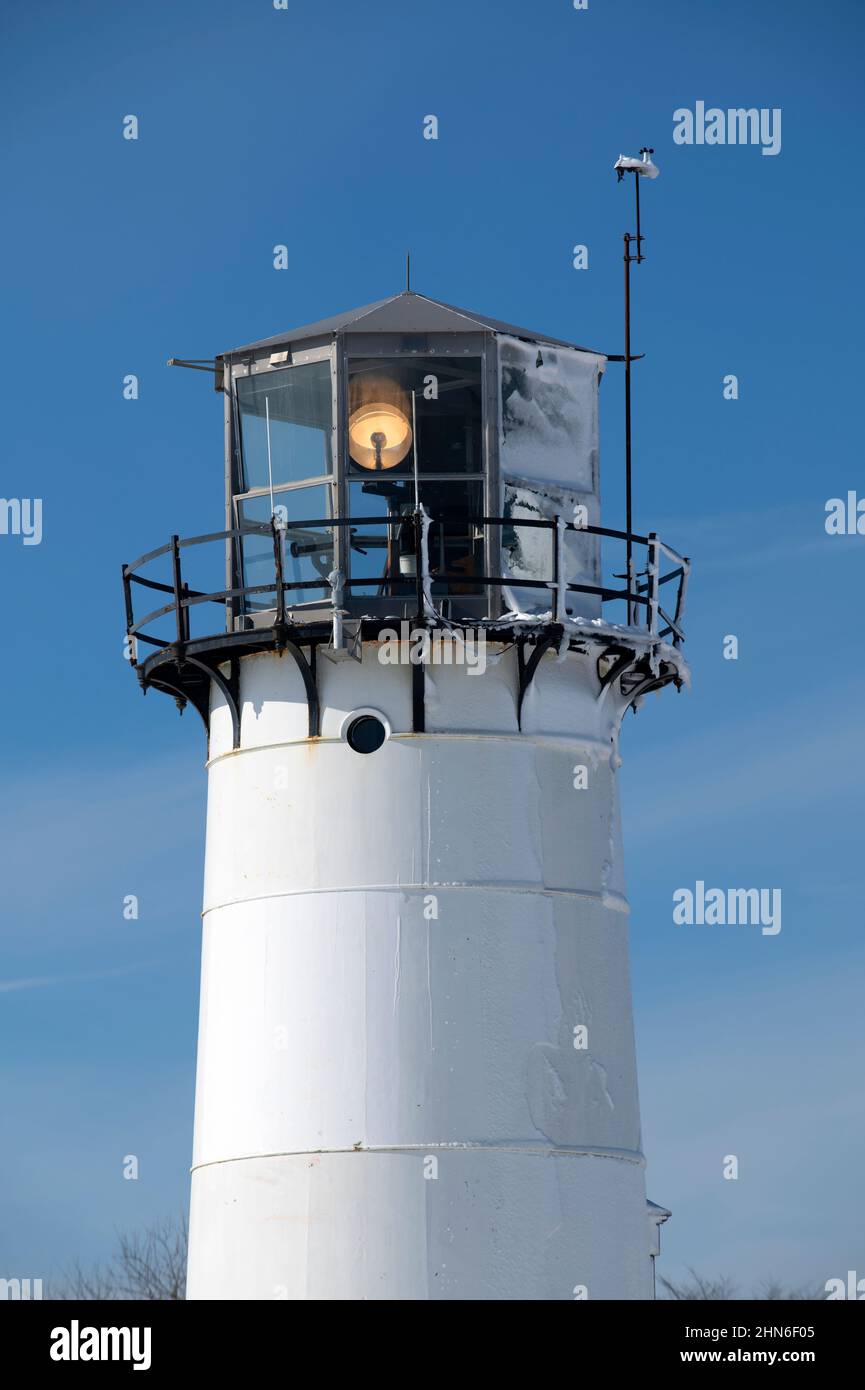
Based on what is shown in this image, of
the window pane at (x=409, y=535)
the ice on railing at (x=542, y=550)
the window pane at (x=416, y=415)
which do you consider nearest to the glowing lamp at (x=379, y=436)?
the window pane at (x=416, y=415)

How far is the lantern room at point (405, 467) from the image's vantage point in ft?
89.6

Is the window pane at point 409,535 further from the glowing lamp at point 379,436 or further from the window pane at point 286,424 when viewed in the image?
the window pane at point 286,424

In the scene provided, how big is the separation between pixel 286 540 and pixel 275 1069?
510cm

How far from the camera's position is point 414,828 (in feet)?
88.2

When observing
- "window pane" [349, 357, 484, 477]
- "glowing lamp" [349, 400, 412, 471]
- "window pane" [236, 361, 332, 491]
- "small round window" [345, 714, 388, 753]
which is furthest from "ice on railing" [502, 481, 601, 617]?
"window pane" [236, 361, 332, 491]

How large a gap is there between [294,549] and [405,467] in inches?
52.7

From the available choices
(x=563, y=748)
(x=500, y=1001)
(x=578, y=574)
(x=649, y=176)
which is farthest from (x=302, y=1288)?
(x=649, y=176)

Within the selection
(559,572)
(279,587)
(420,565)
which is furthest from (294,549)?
(559,572)

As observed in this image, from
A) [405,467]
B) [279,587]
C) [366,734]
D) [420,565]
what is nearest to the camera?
[420,565]

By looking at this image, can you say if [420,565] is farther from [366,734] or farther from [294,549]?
[366,734]

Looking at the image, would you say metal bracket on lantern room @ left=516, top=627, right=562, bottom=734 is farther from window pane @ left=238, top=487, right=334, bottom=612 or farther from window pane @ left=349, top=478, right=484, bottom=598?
window pane @ left=238, top=487, right=334, bottom=612

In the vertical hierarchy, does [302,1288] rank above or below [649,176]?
below
